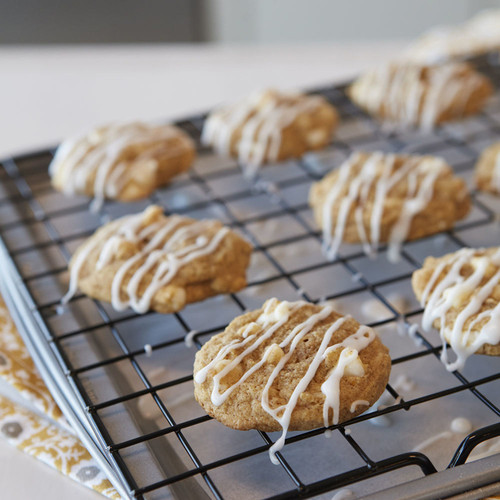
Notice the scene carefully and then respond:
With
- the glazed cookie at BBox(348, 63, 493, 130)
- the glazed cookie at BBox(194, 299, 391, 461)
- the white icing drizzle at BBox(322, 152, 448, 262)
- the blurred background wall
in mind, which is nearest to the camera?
the glazed cookie at BBox(194, 299, 391, 461)

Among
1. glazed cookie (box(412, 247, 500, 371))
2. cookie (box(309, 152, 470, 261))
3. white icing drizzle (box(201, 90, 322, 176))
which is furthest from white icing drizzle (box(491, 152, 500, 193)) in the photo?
white icing drizzle (box(201, 90, 322, 176))

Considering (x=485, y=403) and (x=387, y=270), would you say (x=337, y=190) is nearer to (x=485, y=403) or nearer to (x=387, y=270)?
(x=387, y=270)

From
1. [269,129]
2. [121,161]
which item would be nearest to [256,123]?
[269,129]

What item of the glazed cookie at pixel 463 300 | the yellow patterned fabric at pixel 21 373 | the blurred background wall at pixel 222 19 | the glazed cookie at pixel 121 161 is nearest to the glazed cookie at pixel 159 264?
the yellow patterned fabric at pixel 21 373

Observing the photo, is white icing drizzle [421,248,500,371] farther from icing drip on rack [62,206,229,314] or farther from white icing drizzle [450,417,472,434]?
icing drip on rack [62,206,229,314]

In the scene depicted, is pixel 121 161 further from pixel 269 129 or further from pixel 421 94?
pixel 421 94

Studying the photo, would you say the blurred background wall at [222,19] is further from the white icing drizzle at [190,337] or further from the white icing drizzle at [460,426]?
the white icing drizzle at [460,426]

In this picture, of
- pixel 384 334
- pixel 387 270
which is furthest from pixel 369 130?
pixel 384 334
